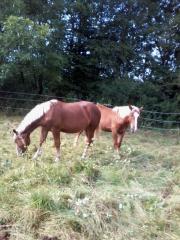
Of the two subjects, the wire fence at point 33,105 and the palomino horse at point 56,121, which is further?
the wire fence at point 33,105

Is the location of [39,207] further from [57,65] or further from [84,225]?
[57,65]

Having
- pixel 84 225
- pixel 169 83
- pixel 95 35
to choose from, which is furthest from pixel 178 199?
pixel 95 35

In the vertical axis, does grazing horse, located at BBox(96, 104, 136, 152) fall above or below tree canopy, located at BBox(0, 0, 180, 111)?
below

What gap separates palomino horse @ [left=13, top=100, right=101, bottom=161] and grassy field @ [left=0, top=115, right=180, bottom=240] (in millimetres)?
404

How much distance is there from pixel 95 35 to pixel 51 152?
8.11 metres

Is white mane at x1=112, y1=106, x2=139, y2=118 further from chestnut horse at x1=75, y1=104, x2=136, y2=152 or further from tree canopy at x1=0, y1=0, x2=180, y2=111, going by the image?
tree canopy at x1=0, y1=0, x2=180, y2=111

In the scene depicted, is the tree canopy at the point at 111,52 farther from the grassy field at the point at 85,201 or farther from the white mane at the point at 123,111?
the grassy field at the point at 85,201

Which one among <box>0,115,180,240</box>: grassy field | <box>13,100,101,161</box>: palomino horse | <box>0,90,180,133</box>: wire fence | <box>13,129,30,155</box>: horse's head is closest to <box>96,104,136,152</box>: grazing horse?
<box>13,100,101,161</box>: palomino horse

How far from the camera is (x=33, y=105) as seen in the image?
41.2 feet

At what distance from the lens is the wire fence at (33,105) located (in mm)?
12047

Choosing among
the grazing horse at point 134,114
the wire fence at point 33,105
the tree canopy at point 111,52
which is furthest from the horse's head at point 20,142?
the tree canopy at point 111,52

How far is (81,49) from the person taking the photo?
14.0m

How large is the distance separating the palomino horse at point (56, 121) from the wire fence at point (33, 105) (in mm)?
5030

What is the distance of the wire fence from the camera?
39.5 ft
